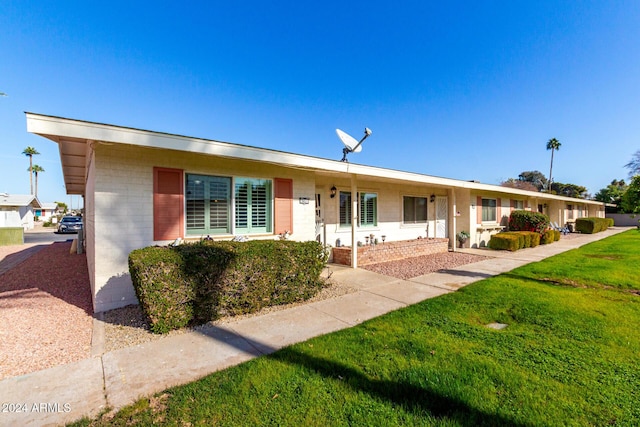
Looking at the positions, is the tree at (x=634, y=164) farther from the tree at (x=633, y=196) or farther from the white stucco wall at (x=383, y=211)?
the tree at (x=633, y=196)

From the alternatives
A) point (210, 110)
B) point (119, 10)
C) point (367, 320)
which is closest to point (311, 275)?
point (367, 320)

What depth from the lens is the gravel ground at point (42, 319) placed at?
11.0 ft

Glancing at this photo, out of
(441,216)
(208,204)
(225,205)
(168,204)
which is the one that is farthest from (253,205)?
(441,216)

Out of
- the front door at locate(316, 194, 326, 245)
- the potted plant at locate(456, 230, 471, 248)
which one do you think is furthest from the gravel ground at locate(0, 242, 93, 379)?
the potted plant at locate(456, 230, 471, 248)

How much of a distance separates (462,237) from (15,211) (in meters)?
35.0

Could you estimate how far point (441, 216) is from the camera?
13.4 metres

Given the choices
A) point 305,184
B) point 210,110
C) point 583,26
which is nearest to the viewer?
point 305,184

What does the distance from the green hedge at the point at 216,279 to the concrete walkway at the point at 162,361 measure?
0.99ft

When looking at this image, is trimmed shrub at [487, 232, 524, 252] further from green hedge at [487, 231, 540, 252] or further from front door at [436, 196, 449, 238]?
front door at [436, 196, 449, 238]

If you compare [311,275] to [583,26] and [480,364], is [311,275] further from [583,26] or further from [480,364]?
[583,26]

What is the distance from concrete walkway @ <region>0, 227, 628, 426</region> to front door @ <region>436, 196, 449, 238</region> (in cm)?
819

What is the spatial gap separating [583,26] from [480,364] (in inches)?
454

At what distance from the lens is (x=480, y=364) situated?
304cm


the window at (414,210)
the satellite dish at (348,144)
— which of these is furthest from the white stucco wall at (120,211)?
the window at (414,210)
